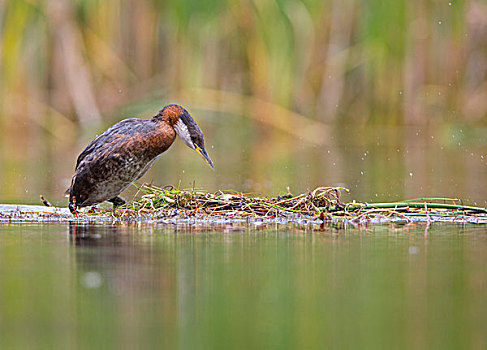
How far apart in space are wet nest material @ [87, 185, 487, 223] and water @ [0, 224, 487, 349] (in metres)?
0.63

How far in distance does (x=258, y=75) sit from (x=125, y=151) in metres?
9.07

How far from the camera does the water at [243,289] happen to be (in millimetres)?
3064

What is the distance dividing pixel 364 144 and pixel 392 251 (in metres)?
10.7

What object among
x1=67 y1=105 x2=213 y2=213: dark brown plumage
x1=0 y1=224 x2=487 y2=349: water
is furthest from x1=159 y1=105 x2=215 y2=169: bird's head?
x1=0 y1=224 x2=487 y2=349: water

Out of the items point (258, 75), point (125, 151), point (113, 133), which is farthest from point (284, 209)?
point (258, 75)

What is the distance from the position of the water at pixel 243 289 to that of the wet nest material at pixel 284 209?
0.63 metres

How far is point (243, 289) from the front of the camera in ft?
12.6

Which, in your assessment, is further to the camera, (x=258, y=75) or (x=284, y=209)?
(x=258, y=75)

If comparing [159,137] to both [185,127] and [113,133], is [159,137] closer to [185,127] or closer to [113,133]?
[185,127]

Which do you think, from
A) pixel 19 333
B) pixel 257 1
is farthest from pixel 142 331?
pixel 257 1

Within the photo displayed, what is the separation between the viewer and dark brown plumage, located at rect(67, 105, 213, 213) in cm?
660

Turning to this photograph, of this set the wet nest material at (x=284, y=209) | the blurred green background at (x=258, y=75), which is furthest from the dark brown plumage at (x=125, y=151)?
the blurred green background at (x=258, y=75)

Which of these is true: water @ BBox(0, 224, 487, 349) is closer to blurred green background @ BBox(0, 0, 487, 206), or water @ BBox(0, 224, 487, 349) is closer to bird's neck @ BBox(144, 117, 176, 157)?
bird's neck @ BBox(144, 117, 176, 157)

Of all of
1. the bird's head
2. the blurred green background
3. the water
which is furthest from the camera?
the blurred green background
